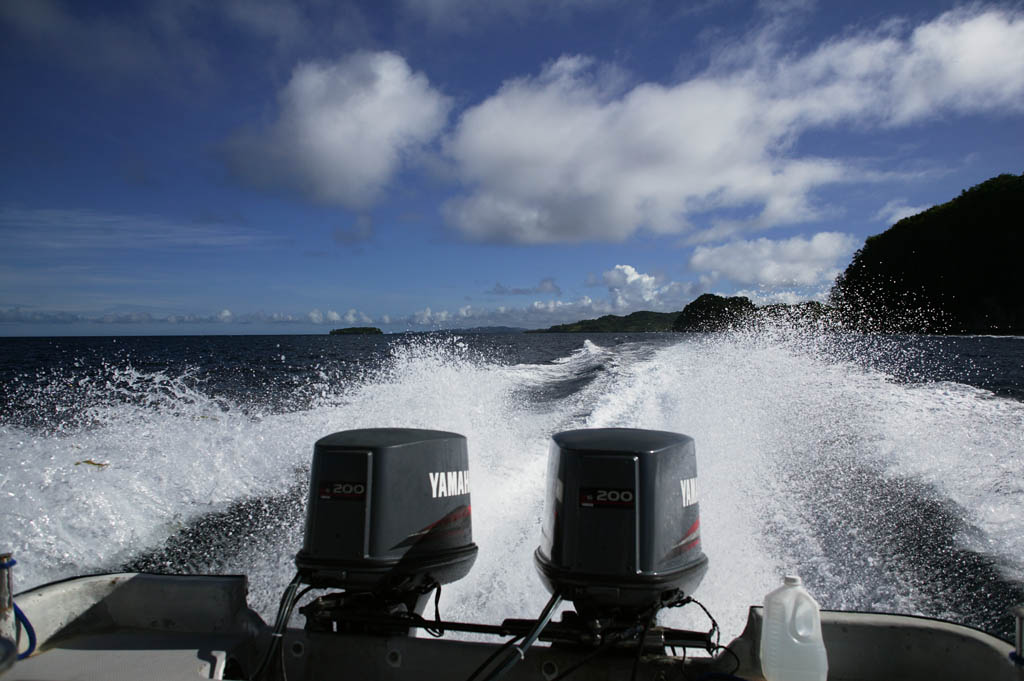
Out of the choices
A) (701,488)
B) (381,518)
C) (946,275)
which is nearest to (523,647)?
(381,518)

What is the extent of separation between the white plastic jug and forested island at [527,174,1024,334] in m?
53.5

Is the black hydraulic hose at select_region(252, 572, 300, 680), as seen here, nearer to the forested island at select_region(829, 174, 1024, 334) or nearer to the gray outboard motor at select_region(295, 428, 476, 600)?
the gray outboard motor at select_region(295, 428, 476, 600)

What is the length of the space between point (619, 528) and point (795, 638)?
53 centimetres

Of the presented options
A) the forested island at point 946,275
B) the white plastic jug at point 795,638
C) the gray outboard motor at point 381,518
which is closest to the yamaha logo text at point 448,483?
the gray outboard motor at point 381,518

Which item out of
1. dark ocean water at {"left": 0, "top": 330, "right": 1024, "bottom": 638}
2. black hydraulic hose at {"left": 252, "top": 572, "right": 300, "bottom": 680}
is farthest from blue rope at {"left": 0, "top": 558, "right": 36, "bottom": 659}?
dark ocean water at {"left": 0, "top": 330, "right": 1024, "bottom": 638}

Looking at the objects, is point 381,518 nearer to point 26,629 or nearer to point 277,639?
point 277,639

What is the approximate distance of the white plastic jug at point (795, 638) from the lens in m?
1.63

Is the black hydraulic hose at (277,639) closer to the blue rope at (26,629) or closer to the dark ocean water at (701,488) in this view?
the blue rope at (26,629)

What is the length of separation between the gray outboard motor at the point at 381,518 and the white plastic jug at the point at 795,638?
3.41 ft

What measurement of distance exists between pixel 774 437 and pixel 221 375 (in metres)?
21.0

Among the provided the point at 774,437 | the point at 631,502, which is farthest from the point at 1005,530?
the point at 631,502

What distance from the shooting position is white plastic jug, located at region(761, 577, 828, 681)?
5.34 ft

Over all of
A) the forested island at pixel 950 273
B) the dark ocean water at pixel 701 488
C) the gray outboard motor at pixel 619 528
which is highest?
the forested island at pixel 950 273

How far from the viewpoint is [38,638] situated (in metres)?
2.05
